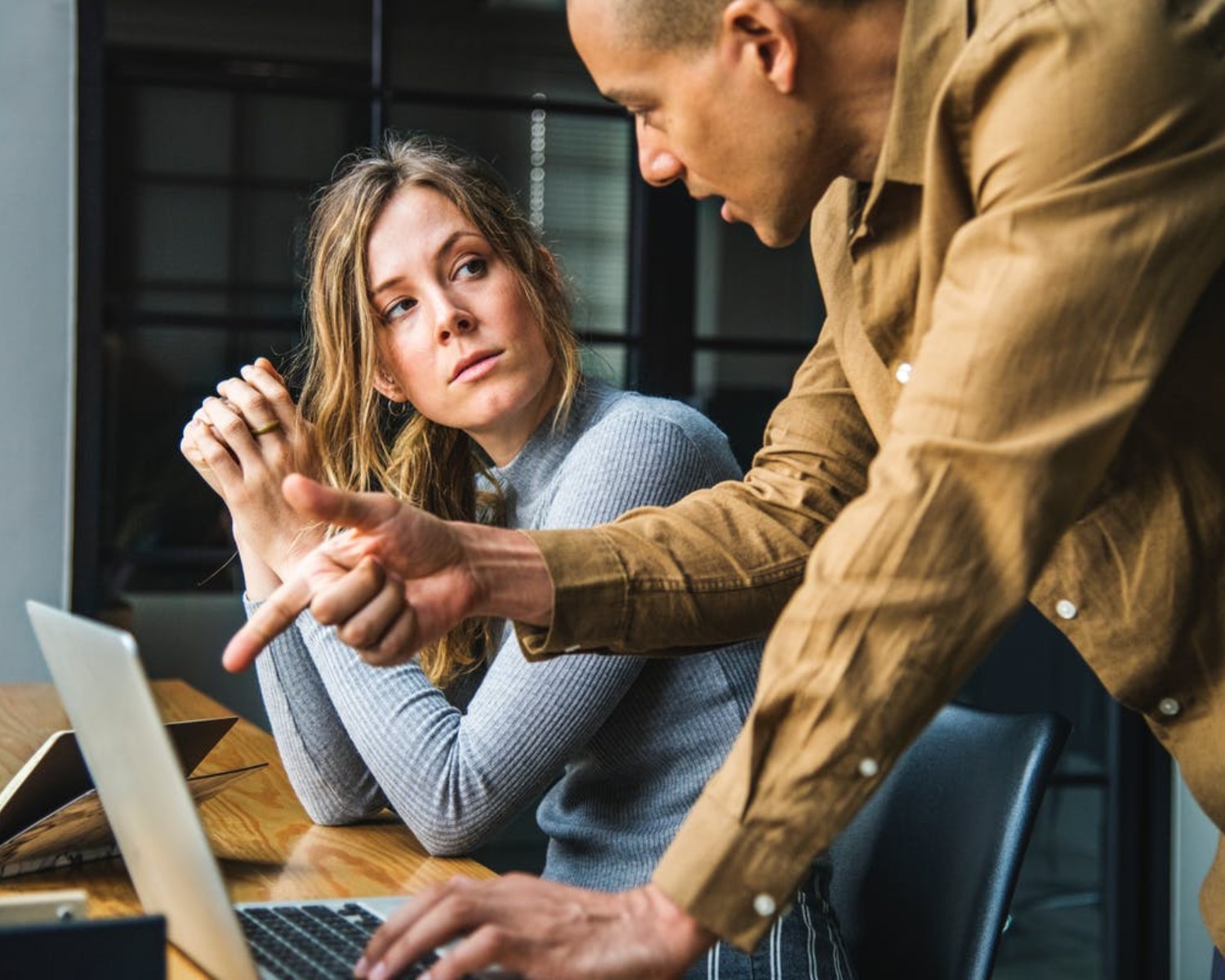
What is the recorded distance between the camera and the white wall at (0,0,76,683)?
2975mm

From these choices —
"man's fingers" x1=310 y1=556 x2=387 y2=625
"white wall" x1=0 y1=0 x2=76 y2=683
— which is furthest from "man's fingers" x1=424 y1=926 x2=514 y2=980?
"white wall" x1=0 y1=0 x2=76 y2=683

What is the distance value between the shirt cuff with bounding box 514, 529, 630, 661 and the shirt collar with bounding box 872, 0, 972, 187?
348mm

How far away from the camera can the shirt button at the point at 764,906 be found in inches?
32.9

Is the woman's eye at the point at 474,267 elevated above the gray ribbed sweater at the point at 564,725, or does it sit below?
above

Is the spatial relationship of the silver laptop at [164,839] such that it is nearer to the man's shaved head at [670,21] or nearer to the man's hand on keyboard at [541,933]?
the man's hand on keyboard at [541,933]

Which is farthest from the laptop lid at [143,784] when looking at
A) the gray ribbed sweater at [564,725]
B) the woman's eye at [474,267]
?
the woman's eye at [474,267]

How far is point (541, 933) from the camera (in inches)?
32.3

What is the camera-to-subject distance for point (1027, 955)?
360cm

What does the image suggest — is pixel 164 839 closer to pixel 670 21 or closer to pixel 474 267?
pixel 670 21

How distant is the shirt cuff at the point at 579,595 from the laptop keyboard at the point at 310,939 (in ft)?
0.75

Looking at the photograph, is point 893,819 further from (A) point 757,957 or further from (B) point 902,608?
(B) point 902,608

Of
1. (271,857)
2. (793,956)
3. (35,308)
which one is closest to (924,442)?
(793,956)

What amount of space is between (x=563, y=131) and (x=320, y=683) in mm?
2039

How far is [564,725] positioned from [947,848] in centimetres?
36
